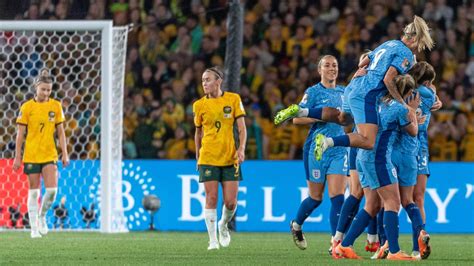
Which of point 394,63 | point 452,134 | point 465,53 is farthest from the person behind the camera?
point 465,53

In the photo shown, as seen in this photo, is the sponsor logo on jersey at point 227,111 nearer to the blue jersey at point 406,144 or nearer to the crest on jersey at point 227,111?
the crest on jersey at point 227,111

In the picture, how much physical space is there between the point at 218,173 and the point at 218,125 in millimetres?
468

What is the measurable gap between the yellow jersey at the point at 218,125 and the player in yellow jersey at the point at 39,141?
296cm

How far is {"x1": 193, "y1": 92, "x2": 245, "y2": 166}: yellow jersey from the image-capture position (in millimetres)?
12797

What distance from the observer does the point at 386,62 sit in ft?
35.3

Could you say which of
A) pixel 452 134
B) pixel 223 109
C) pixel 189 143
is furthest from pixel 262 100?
pixel 223 109

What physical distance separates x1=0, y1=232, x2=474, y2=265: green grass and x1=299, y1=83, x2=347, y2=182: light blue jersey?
0.78 m

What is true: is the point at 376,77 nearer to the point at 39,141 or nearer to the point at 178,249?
the point at 178,249

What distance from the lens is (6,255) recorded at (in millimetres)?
11406

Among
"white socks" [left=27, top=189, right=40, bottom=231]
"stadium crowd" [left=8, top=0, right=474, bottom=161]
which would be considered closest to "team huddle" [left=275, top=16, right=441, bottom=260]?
"white socks" [left=27, top=189, right=40, bottom=231]

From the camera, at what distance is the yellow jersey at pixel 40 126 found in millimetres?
15266

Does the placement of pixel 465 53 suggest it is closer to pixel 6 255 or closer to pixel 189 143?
pixel 189 143

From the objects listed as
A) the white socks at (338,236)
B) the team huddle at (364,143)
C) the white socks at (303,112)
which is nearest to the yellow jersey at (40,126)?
the team huddle at (364,143)

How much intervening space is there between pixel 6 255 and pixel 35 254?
29cm
